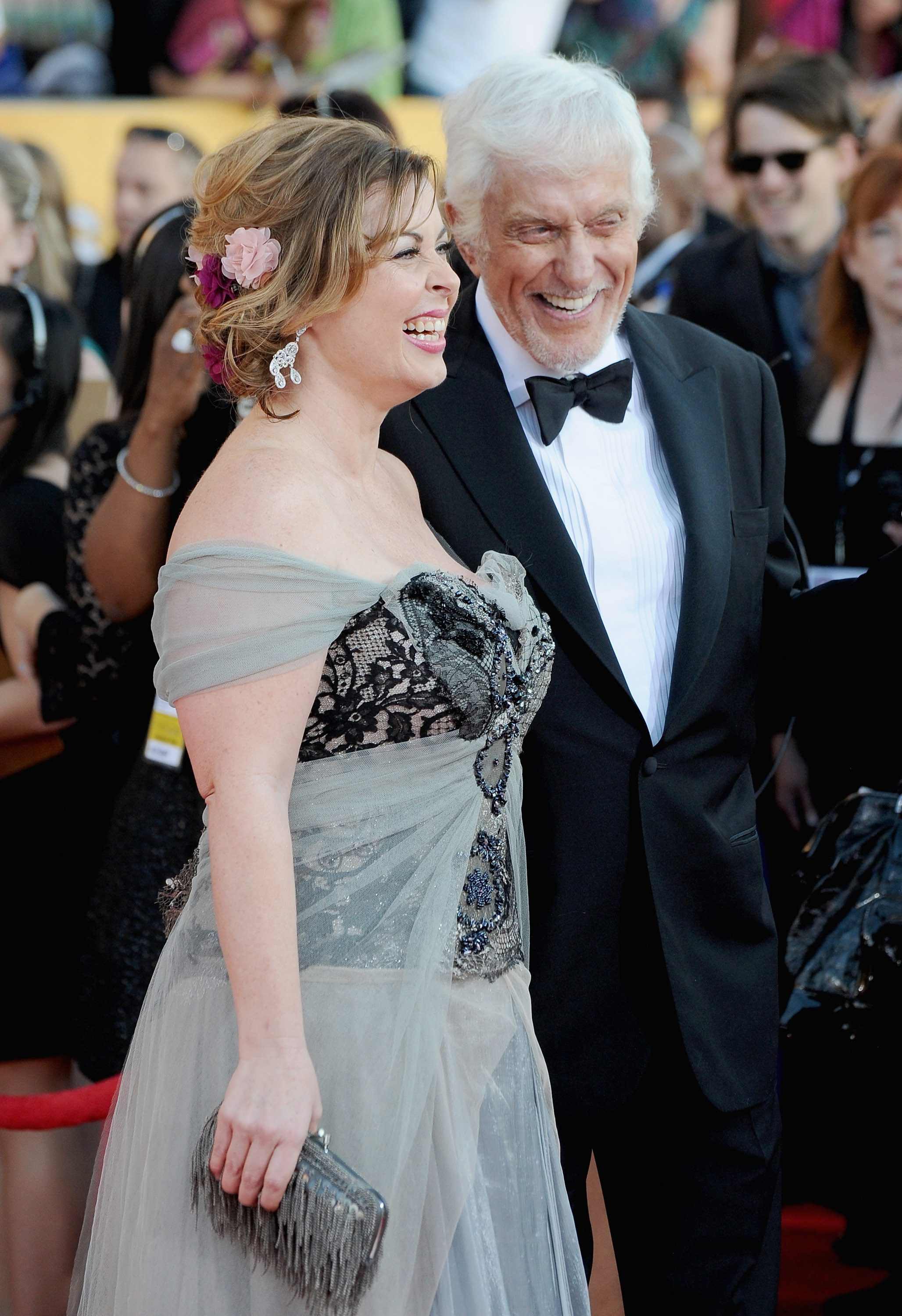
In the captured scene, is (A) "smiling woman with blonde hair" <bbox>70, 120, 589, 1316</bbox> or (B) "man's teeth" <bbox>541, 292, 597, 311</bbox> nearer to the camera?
(A) "smiling woman with blonde hair" <bbox>70, 120, 589, 1316</bbox>

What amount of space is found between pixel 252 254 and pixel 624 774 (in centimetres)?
91

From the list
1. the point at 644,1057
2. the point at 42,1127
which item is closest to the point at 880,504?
the point at 644,1057

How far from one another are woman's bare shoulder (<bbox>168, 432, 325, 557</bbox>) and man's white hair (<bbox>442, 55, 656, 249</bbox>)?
73cm

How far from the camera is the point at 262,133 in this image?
1.87 m

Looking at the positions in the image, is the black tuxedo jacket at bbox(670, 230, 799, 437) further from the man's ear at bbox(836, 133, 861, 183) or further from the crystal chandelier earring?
the crystal chandelier earring

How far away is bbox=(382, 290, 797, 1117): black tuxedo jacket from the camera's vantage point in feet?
6.90

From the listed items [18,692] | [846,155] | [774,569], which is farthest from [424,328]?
[846,155]

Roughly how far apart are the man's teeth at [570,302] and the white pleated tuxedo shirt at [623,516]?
83mm

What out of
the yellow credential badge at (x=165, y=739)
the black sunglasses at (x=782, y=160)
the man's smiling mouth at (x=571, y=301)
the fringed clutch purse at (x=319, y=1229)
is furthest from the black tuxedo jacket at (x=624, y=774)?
the black sunglasses at (x=782, y=160)

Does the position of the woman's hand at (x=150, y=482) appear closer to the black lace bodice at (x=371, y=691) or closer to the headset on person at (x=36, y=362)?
the headset on person at (x=36, y=362)

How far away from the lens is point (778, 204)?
4.08m

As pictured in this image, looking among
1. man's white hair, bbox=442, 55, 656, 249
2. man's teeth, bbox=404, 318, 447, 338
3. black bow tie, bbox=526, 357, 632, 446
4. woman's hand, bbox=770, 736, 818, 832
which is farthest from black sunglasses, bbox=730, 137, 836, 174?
man's teeth, bbox=404, 318, 447, 338

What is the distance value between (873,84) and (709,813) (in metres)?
5.99

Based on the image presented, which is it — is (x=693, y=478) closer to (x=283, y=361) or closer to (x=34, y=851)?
(x=283, y=361)
